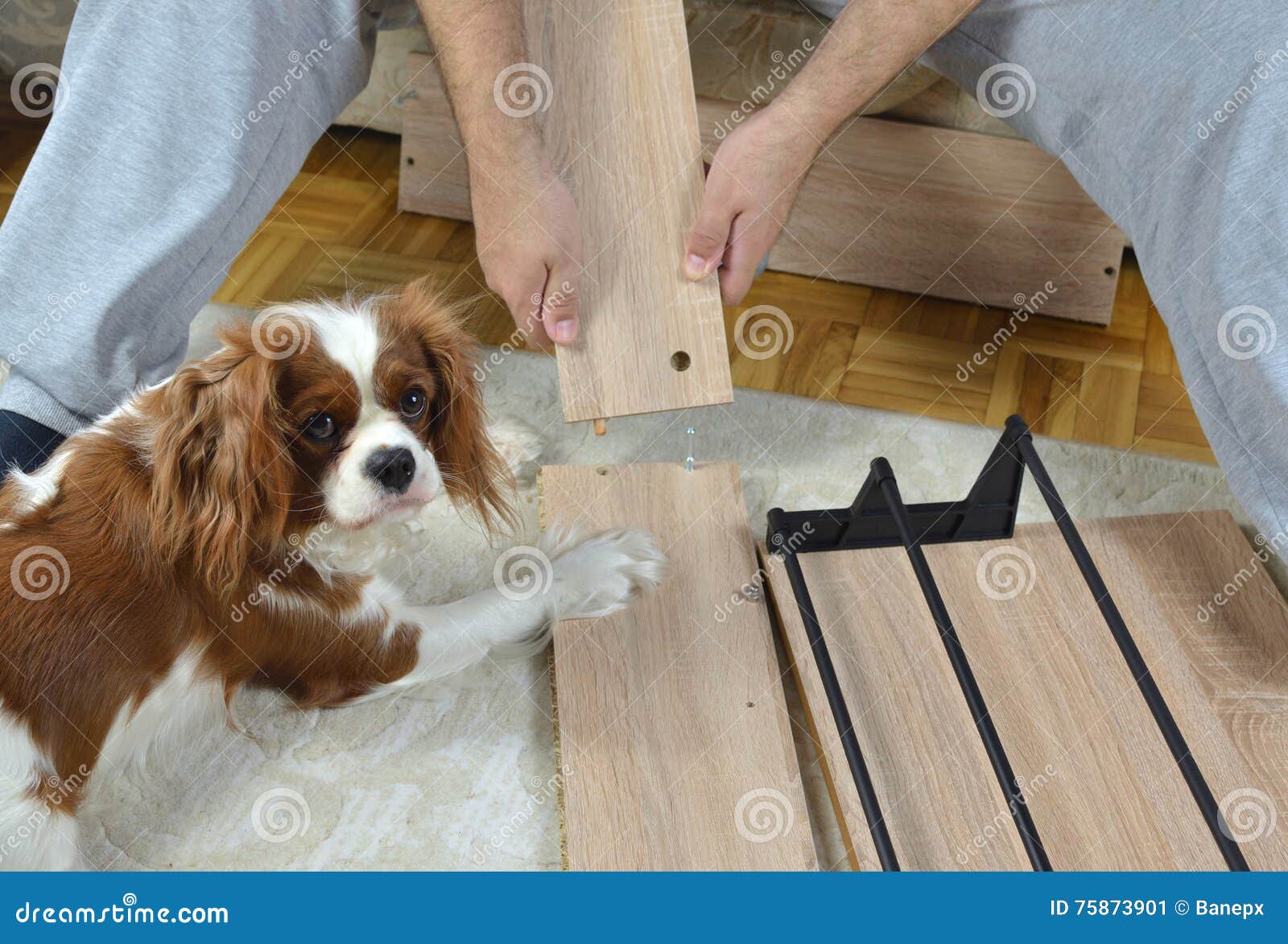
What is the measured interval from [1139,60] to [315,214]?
1296 mm

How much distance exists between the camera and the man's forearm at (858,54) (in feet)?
4.10

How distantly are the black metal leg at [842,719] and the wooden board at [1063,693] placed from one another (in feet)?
0.14

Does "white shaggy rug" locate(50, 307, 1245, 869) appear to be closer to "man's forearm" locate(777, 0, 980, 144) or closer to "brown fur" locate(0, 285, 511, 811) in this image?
"brown fur" locate(0, 285, 511, 811)

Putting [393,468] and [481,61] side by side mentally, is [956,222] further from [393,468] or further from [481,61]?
[393,468]

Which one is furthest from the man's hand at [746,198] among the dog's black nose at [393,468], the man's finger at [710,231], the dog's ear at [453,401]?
the dog's black nose at [393,468]

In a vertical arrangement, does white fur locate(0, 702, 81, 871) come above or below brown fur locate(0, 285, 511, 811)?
below

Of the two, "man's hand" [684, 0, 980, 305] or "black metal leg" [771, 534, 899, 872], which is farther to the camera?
"man's hand" [684, 0, 980, 305]

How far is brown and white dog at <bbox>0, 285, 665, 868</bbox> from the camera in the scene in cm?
98

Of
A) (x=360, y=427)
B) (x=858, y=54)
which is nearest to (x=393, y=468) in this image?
(x=360, y=427)

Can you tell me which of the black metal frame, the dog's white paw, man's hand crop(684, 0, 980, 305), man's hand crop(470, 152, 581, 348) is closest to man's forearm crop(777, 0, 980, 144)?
man's hand crop(684, 0, 980, 305)

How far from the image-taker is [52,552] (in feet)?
3.27

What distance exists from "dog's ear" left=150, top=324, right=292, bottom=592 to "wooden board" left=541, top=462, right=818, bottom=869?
0.42m

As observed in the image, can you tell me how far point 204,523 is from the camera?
1.00 meters

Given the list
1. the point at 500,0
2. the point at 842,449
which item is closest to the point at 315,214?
the point at 500,0
